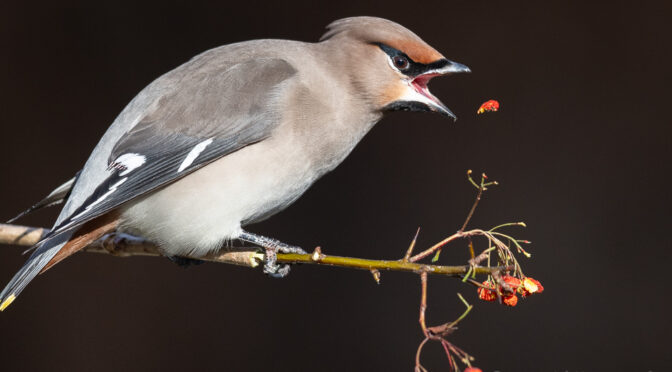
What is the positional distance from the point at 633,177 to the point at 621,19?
0.79 meters

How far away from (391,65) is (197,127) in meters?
0.66

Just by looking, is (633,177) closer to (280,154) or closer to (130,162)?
(280,154)

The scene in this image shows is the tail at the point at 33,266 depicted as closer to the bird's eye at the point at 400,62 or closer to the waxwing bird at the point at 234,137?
the waxwing bird at the point at 234,137

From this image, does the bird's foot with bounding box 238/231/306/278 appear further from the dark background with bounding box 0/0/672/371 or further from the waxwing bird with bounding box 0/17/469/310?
the dark background with bounding box 0/0/672/371

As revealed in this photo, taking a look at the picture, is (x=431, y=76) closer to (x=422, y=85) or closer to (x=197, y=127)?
(x=422, y=85)

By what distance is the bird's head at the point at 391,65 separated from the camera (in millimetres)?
3051

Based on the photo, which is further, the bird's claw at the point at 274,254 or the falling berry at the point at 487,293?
the bird's claw at the point at 274,254

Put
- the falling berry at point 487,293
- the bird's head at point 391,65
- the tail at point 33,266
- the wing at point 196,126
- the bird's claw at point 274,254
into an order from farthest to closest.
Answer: the bird's head at point 391,65
the wing at point 196,126
the bird's claw at point 274,254
the tail at point 33,266
the falling berry at point 487,293

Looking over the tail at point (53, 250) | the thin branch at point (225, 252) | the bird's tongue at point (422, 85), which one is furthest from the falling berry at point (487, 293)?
the tail at point (53, 250)

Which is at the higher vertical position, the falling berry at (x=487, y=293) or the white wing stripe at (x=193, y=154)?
the white wing stripe at (x=193, y=154)

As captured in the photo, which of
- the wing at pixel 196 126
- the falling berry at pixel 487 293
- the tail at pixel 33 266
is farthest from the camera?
the wing at pixel 196 126

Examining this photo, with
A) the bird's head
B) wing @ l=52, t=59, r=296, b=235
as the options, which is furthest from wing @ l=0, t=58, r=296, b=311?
the bird's head

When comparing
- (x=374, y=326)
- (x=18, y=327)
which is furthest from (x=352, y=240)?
(x=18, y=327)

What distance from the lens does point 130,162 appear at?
293 centimetres
